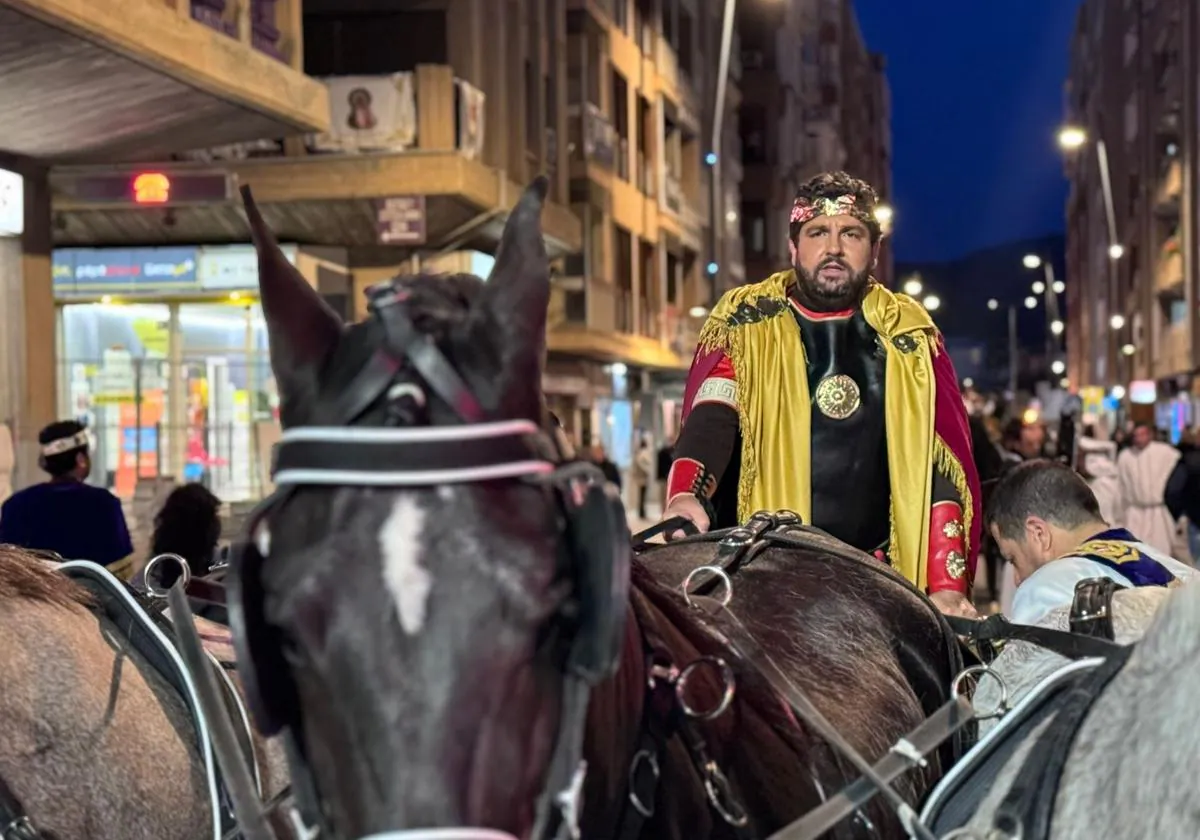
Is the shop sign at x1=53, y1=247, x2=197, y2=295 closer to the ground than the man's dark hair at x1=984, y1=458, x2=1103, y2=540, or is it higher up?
higher up

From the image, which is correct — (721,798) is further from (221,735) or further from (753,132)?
(753,132)

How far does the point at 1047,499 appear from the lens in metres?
4.59

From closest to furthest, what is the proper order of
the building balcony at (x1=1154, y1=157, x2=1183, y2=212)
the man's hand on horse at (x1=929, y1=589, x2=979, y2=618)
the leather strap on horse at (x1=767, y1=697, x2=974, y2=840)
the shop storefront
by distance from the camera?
the leather strap on horse at (x1=767, y1=697, x2=974, y2=840), the man's hand on horse at (x1=929, y1=589, x2=979, y2=618), the shop storefront, the building balcony at (x1=1154, y1=157, x2=1183, y2=212)

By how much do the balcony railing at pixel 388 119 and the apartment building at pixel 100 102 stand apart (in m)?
4.56

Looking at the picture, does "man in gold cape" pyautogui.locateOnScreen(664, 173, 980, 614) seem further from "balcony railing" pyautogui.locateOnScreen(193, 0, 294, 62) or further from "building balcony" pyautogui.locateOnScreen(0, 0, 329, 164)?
"balcony railing" pyautogui.locateOnScreen(193, 0, 294, 62)

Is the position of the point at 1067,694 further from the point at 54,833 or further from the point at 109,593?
the point at 109,593

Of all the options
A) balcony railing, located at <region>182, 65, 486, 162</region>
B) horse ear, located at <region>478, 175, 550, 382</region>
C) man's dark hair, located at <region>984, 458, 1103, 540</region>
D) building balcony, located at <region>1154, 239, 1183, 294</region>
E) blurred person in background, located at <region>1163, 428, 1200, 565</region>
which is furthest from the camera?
building balcony, located at <region>1154, 239, 1183, 294</region>

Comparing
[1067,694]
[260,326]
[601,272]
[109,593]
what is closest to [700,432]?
[109,593]

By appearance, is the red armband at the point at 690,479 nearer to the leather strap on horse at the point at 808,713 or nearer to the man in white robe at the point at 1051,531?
the man in white robe at the point at 1051,531

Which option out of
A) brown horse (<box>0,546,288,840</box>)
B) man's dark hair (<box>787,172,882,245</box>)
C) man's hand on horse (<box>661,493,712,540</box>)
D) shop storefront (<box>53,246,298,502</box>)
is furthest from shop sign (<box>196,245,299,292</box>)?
brown horse (<box>0,546,288,840</box>)

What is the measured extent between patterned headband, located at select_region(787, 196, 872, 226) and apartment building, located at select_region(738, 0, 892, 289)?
45482 mm

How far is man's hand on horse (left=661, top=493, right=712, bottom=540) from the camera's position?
3650 millimetres

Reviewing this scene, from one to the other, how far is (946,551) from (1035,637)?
127cm

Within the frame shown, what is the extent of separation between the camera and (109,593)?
3293 mm
